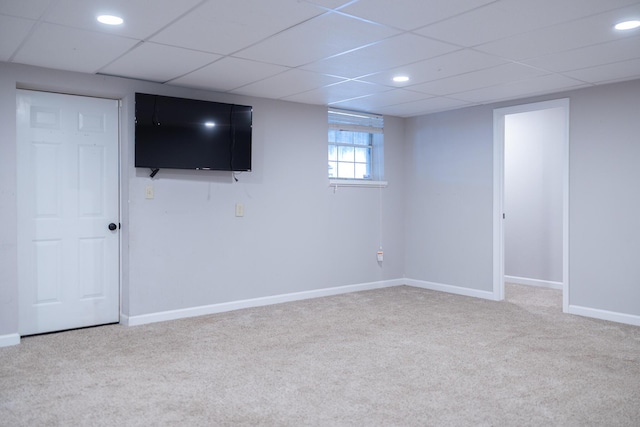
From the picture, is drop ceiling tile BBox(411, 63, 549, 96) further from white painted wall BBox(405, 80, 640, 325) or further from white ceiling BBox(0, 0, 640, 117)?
white painted wall BBox(405, 80, 640, 325)

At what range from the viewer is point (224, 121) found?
15.5ft

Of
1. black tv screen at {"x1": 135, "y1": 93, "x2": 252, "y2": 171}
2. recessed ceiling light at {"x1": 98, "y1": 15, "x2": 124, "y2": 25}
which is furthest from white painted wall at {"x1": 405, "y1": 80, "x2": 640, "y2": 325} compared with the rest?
recessed ceiling light at {"x1": 98, "y1": 15, "x2": 124, "y2": 25}

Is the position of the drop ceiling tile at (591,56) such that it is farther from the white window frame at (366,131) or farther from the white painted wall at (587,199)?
the white window frame at (366,131)

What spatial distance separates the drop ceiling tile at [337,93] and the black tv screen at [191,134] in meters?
0.61

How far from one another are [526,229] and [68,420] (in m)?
5.69

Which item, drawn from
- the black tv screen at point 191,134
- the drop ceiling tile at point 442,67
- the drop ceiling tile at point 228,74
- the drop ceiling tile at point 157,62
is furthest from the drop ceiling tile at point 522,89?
the drop ceiling tile at point 157,62

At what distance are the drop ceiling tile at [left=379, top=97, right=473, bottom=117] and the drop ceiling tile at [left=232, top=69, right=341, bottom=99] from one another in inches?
53.3

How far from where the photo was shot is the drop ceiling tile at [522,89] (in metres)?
4.32

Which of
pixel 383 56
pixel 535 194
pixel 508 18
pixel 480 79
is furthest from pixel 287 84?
pixel 535 194

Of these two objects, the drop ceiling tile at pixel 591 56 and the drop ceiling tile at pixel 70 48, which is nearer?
the drop ceiling tile at pixel 70 48

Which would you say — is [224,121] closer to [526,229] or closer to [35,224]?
[35,224]

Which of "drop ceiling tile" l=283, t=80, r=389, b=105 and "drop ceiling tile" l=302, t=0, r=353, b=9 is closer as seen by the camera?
"drop ceiling tile" l=302, t=0, r=353, b=9

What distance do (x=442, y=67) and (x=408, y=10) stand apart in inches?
50.1

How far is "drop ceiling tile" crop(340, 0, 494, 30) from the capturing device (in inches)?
102
